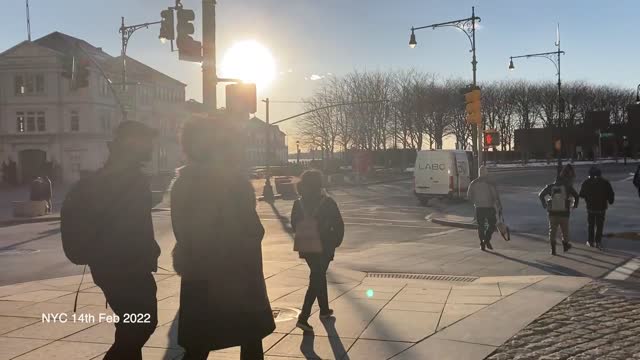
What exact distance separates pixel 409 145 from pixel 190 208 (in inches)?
3199

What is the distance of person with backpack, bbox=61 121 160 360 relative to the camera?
3826mm

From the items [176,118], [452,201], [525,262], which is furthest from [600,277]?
[176,118]

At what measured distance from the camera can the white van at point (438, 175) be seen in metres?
28.5

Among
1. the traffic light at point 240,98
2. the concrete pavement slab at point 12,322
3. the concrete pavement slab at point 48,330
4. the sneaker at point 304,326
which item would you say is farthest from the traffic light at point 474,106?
the concrete pavement slab at point 12,322

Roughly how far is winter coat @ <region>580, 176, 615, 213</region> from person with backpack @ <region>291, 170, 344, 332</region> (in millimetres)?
8716

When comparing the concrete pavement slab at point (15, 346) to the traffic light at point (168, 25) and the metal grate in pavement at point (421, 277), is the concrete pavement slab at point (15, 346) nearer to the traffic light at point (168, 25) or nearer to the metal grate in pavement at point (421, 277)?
the metal grate in pavement at point (421, 277)

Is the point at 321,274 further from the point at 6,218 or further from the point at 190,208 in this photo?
the point at 6,218

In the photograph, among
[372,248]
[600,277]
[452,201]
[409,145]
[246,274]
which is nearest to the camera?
[246,274]

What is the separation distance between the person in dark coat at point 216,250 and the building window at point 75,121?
60094 millimetres

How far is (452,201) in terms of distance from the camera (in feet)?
100

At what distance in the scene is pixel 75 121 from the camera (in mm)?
59688

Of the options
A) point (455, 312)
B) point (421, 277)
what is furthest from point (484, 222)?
point (455, 312)

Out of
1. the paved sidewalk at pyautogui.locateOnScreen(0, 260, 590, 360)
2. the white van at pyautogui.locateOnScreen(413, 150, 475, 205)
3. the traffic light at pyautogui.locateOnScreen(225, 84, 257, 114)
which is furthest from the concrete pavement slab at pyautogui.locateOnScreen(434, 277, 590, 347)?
the white van at pyautogui.locateOnScreen(413, 150, 475, 205)

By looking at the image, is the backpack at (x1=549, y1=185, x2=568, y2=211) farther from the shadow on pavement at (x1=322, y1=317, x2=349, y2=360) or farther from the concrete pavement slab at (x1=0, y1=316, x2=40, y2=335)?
the concrete pavement slab at (x1=0, y1=316, x2=40, y2=335)
